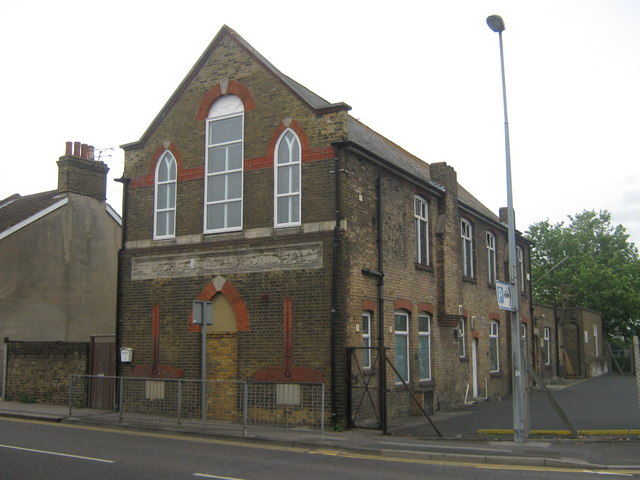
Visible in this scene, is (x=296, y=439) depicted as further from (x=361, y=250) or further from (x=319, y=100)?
(x=319, y=100)

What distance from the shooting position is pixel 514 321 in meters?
14.2

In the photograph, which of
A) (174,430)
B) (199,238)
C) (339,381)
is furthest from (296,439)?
(199,238)

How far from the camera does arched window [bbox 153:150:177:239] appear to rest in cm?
1919

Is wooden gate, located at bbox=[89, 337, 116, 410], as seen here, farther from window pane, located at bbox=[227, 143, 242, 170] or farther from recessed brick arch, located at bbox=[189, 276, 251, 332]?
window pane, located at bbox=[227, 143, 242, 170]

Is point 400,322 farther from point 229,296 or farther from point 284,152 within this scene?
point 284,152

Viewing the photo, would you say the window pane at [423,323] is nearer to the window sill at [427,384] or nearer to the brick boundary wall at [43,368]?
the window sill at [427,384]

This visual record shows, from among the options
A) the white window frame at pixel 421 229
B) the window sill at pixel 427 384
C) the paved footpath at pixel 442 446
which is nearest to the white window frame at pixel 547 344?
the window sill at pixel 427 384

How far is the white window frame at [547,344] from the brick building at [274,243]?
15.9 meters

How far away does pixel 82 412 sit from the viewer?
18.4 m

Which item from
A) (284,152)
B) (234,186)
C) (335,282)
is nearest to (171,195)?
(234,186)

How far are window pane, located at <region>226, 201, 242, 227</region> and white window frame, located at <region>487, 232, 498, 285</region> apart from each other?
12.7 m

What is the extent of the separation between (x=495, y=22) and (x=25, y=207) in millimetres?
20347

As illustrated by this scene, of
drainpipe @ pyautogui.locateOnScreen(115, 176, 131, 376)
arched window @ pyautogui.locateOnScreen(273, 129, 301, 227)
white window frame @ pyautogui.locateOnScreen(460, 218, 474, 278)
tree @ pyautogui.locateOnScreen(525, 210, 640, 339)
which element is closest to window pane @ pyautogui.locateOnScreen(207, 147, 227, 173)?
arched window @ pyautogui.locateOnScreen(273, 129, 301, 227)

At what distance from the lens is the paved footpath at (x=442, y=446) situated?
11.7 meters
